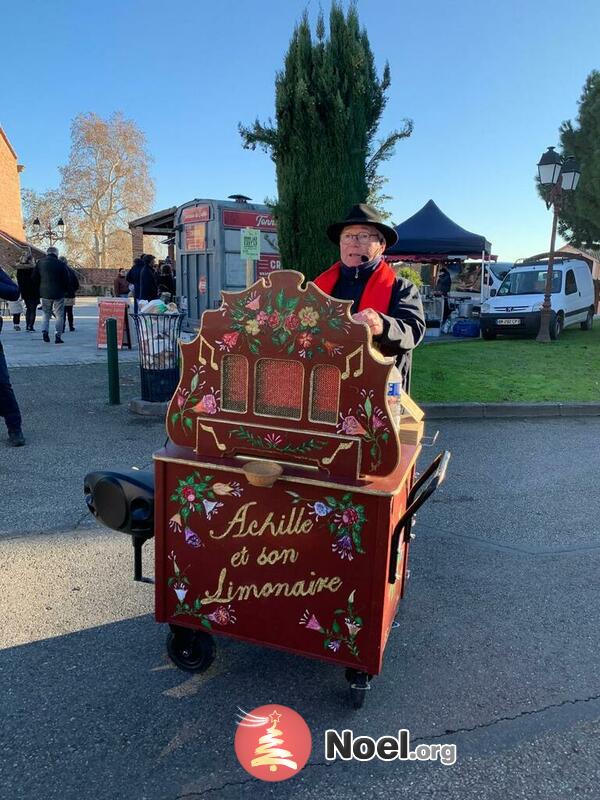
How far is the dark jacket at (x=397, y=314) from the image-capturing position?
2.49 m

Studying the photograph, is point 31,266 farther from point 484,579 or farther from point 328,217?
point 484,579

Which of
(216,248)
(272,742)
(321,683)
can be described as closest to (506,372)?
(216,248)

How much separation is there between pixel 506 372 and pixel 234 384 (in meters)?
8.68

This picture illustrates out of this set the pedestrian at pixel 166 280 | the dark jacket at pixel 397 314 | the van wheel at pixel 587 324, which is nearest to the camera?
the dark jacket at pixel 397 314

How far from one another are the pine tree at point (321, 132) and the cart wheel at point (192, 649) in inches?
257

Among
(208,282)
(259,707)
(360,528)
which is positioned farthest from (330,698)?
(208,282)

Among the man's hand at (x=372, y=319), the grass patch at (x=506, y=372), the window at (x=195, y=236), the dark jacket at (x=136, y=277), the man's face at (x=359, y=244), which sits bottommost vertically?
the grass patch at (x=506, y=372)

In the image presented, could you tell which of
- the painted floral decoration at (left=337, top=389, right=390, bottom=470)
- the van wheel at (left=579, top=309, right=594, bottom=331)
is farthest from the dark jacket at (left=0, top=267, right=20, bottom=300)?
the van wheel at (left=579, top=309, right=594, bottom=331)

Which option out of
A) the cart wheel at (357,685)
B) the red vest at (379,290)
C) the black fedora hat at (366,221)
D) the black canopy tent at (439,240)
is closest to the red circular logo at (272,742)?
the cart wheel at (357,685)

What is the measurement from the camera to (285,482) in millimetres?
2176

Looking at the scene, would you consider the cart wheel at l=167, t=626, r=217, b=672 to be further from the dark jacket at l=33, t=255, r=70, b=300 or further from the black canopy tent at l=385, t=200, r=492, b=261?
the black canopy tent at l=385, t=200, r=492, b=261

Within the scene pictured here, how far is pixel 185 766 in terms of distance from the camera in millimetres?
2049

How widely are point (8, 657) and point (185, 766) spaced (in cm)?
108

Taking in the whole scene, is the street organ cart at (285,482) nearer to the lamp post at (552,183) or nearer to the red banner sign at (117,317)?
the red banner sign at (117,317)
